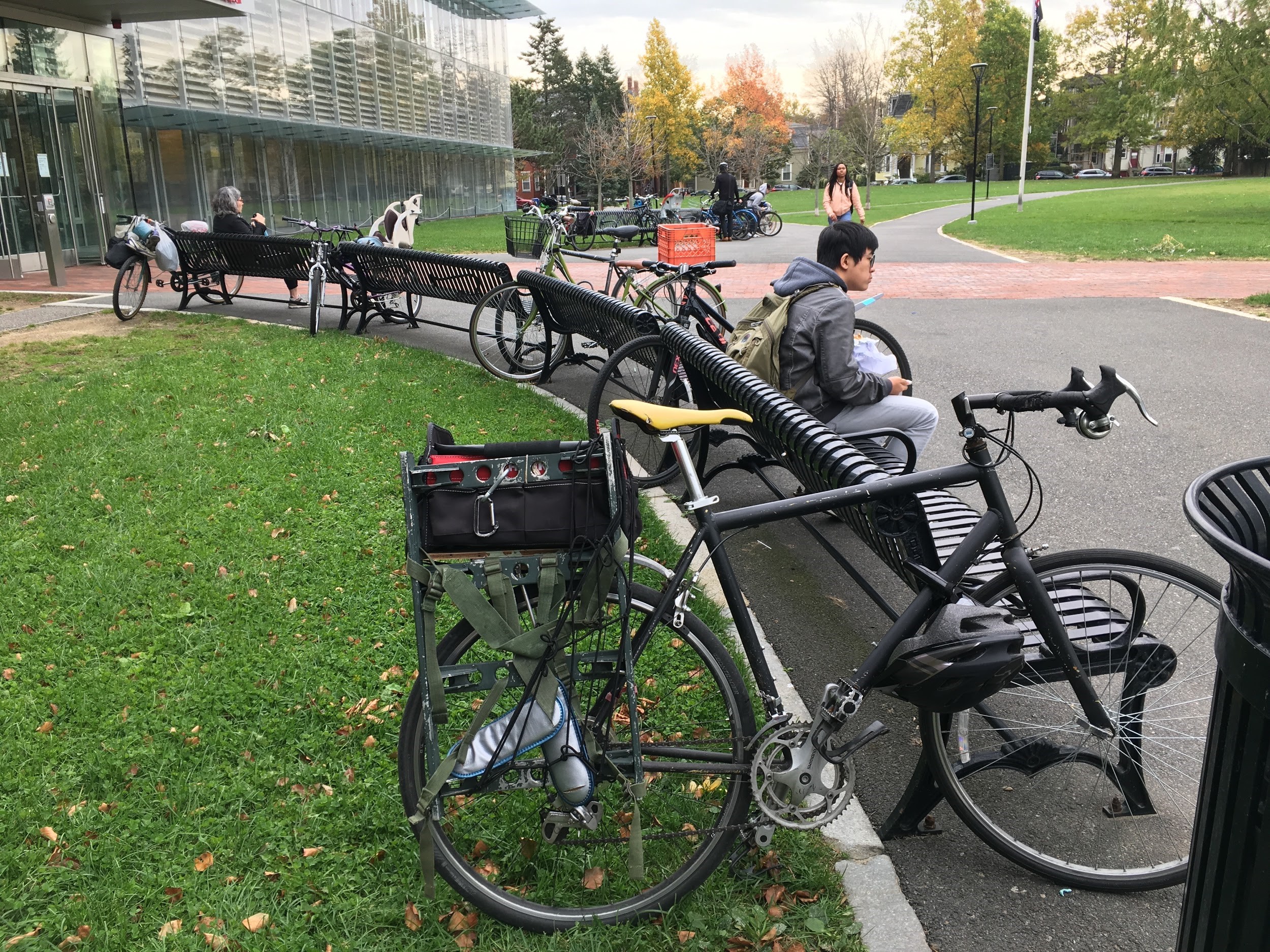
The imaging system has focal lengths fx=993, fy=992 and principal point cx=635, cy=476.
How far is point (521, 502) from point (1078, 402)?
147 cm

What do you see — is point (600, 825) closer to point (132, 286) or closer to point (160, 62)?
point (132, 286)

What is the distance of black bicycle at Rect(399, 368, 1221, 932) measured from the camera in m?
2.50

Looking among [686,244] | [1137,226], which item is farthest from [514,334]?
[1137,226]

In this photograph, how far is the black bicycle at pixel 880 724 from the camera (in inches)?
98.3

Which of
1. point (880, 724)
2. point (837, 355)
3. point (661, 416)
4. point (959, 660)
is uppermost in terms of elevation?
point (661, 416)

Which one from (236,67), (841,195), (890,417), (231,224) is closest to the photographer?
(890,417)

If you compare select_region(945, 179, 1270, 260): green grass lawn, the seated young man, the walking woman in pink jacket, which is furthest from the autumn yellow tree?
the seated young man

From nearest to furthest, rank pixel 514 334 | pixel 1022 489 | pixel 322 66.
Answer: pixel 1022 489, pixel 514 334, pixel 322 66

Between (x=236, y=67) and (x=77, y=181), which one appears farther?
(x=236, y=67)

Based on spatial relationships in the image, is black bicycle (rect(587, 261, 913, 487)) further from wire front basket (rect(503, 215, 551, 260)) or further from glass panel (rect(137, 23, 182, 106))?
glass panel (rect(137, 23, 182, 106))

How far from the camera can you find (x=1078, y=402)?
8.49 ft

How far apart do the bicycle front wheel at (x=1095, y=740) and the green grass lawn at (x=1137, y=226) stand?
17.2 meters

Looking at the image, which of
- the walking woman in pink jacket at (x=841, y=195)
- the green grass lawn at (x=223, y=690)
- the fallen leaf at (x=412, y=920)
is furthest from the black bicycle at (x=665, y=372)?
the walking woman in pink jacket at (x=841, y=195)

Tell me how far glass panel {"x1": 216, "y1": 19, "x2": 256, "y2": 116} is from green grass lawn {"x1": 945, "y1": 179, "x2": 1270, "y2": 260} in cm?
1949
